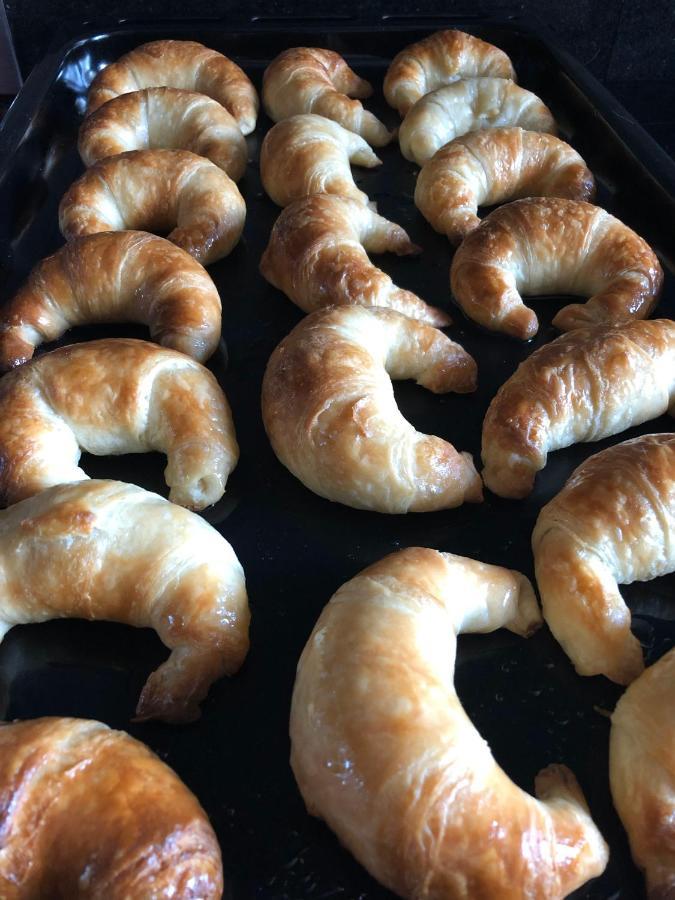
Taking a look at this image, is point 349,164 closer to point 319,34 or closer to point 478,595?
point 319,34

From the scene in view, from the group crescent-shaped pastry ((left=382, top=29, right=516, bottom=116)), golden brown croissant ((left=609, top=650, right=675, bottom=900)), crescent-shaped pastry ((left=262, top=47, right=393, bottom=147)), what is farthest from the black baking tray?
crescent-shaped pastry ((left=382, top=29, right=516, bottom=116))

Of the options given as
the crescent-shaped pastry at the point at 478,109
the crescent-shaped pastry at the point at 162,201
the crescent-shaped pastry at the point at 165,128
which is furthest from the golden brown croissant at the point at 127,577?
the crescent-shaped pastry at the point at 478,109

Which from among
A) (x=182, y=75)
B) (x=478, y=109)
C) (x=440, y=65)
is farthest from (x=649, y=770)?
(x=182, y=75)

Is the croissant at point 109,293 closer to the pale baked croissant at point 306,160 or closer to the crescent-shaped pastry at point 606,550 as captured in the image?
the pale baked croissant at point 306,160

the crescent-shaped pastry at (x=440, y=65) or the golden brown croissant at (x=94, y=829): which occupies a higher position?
the crescent-shaped pastry at (x=440, y=65)

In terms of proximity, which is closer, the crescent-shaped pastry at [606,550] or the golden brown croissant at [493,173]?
the crescent-shaped pastry at [606,550]
